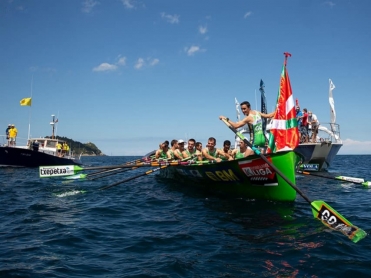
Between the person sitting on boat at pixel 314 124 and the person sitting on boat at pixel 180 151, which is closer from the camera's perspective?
the person sitting on boat at pixel 180 151

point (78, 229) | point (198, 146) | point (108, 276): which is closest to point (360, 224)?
point (108, 276)

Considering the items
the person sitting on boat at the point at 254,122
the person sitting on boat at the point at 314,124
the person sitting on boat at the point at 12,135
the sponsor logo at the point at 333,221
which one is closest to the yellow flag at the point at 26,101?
the person sitting on boat at the point at 12,135

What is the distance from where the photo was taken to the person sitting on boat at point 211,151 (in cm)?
1116

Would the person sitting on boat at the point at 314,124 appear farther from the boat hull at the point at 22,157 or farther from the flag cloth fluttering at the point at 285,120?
the boat hull at the point at 22,157

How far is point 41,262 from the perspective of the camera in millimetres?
4234

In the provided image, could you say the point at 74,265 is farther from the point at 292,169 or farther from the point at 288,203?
the point at 288,203

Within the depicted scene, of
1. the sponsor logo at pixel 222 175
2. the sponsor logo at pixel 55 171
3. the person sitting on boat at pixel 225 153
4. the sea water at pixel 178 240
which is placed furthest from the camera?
the person sitting on boat at pixel 225 153

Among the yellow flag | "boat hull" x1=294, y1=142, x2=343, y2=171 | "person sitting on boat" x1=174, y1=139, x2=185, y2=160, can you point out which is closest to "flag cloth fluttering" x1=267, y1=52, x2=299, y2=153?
"person sitting on boat" x1=174, y1=139, x2=185, y2=160

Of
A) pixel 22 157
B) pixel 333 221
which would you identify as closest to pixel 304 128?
pixel 333 221

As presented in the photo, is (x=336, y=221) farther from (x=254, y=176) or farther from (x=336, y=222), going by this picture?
(x=254, y=176)

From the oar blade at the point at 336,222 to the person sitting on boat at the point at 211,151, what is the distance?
5.35 m

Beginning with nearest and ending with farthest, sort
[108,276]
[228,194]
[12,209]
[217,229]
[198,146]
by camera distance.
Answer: [108,276], [217,229], [12,209], [228,194], [198,146]

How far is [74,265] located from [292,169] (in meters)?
5.00

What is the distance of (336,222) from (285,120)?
9.24 feet
